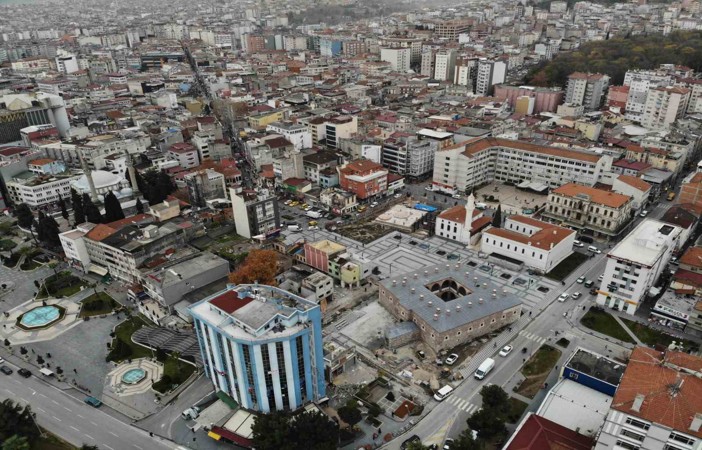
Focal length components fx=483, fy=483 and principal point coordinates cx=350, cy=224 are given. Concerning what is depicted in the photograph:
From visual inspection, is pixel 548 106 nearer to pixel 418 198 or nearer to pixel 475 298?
pixel 418 198

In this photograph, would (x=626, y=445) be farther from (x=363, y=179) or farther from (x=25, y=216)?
(x=25, y=216)

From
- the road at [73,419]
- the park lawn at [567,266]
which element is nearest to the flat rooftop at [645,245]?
the park lawn at [567,266]

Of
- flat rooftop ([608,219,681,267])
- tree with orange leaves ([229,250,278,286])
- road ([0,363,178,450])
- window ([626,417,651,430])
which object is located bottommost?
road ([0,363,178,450])

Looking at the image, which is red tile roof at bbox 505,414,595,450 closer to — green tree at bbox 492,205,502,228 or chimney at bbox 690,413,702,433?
chimney at bbox 690,413,702,433

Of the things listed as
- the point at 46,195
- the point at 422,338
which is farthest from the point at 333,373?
the point at 46,195

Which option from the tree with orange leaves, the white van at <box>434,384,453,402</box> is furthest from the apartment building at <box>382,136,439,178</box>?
the white van at <box>434,384,453,402</box>

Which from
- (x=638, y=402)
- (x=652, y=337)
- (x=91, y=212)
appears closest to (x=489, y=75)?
(x=652, y=337)
